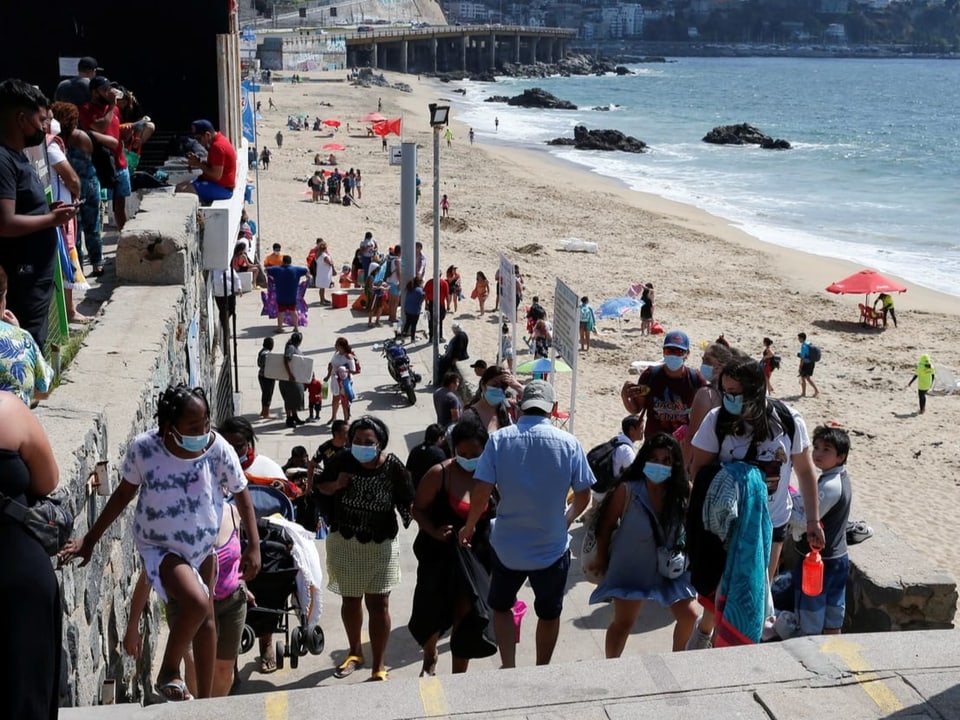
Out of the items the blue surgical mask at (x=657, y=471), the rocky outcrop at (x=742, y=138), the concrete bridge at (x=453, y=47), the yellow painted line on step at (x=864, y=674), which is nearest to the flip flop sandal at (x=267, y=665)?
the blue surgical mask at (x=657, y=471)

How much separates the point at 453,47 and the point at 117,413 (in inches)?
5429

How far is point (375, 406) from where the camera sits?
42.8ft

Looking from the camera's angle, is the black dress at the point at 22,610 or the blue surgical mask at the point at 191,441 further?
the blue surgical mask at the point at 191,441

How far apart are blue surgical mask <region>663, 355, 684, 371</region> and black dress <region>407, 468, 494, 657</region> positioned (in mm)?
2046

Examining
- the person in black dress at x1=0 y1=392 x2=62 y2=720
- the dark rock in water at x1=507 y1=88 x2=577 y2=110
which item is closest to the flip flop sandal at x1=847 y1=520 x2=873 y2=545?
the person in black dress at x1=0 y1=392 x2=62 y2=720

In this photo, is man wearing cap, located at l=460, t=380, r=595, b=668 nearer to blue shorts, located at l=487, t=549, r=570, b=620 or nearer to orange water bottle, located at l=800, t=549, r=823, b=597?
blue shorts, located at l=487, t=549, r=570, b=620

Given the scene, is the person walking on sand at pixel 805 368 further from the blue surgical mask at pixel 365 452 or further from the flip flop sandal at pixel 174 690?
the flip flop sandal at pixel 174 690

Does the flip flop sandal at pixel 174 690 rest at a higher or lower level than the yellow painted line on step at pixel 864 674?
lower

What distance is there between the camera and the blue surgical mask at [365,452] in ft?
17.7

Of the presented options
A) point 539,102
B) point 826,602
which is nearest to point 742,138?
point 539,102

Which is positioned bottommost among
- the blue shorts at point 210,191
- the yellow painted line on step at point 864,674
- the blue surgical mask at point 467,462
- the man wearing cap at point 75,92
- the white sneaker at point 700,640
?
the white sneaker at point 700,640

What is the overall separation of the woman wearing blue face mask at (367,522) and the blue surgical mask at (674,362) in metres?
2.22

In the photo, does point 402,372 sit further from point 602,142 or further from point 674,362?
point 602,142

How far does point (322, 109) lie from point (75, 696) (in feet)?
227
